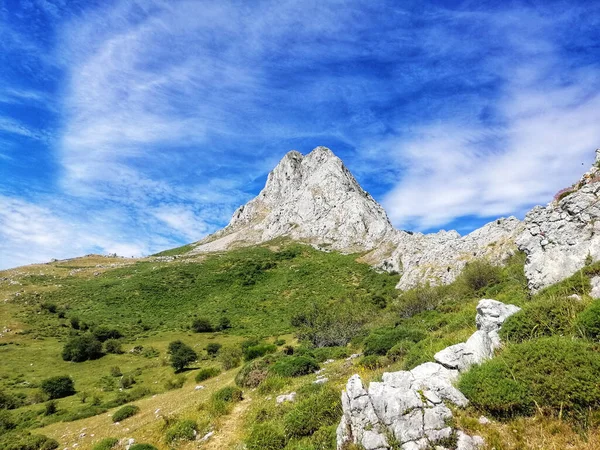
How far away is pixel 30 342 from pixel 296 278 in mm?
68678

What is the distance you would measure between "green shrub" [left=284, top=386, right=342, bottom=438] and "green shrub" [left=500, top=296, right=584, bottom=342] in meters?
7.05

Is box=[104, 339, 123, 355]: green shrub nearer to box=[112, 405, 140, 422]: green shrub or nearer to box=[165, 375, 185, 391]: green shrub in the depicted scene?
box=[165, 375, 185, 391]: green shrub

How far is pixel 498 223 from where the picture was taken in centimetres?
7094

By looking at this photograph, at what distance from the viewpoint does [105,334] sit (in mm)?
68250

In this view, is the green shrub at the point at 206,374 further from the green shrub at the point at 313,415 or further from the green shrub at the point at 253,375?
the green shrub at the point at 313,415

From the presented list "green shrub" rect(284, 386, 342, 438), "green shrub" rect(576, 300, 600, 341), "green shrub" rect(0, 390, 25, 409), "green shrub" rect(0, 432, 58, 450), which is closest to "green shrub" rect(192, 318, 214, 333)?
"green shrub" rect(0, 390, 25, 409)

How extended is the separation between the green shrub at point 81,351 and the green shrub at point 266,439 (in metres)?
59.8

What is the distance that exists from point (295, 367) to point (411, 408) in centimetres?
1625

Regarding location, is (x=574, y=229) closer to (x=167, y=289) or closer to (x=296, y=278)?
(x=296, y=278)

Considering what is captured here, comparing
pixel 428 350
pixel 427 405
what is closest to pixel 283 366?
pixel 428 350

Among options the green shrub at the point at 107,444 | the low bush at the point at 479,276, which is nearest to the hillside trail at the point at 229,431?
the green shrub at the point at 107,444

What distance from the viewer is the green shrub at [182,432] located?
1570 centimetres

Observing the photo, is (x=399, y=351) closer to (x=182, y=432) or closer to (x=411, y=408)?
(x=411, y=408)

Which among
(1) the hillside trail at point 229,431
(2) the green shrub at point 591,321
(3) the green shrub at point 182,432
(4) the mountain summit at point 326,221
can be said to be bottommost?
(1) the hillside trail at point 229,431
